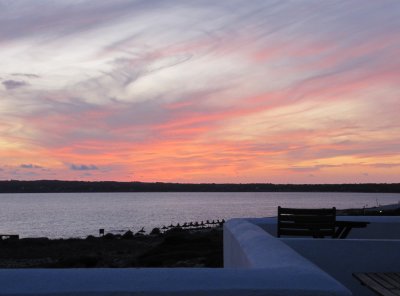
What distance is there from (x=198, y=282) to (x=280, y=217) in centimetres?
459

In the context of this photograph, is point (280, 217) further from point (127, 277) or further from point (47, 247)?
point (47, 247)

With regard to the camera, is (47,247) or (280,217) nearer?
(280,217)

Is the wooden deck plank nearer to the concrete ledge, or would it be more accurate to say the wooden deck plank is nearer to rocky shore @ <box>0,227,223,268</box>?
the concrete ledge

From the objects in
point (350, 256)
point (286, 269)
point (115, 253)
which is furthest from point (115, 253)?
point (286, 269)

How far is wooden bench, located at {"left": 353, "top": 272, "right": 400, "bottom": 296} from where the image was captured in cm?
466

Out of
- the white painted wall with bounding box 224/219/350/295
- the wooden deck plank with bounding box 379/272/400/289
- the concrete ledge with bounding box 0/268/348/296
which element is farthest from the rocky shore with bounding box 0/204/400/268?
the concrete ledge with bounding box 0/268/348/296

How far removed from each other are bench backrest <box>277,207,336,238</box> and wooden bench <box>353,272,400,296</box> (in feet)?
6.10

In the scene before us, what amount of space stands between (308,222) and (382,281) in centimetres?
252

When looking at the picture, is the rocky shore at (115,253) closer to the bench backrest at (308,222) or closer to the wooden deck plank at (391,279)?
the bench backrest at (308,222)

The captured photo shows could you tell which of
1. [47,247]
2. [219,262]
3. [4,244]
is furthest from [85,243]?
[219,262]

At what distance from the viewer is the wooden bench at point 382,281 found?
466 cm

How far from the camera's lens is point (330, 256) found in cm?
608

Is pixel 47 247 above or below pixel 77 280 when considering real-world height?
below

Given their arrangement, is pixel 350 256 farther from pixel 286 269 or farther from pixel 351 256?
pixel 286 269
